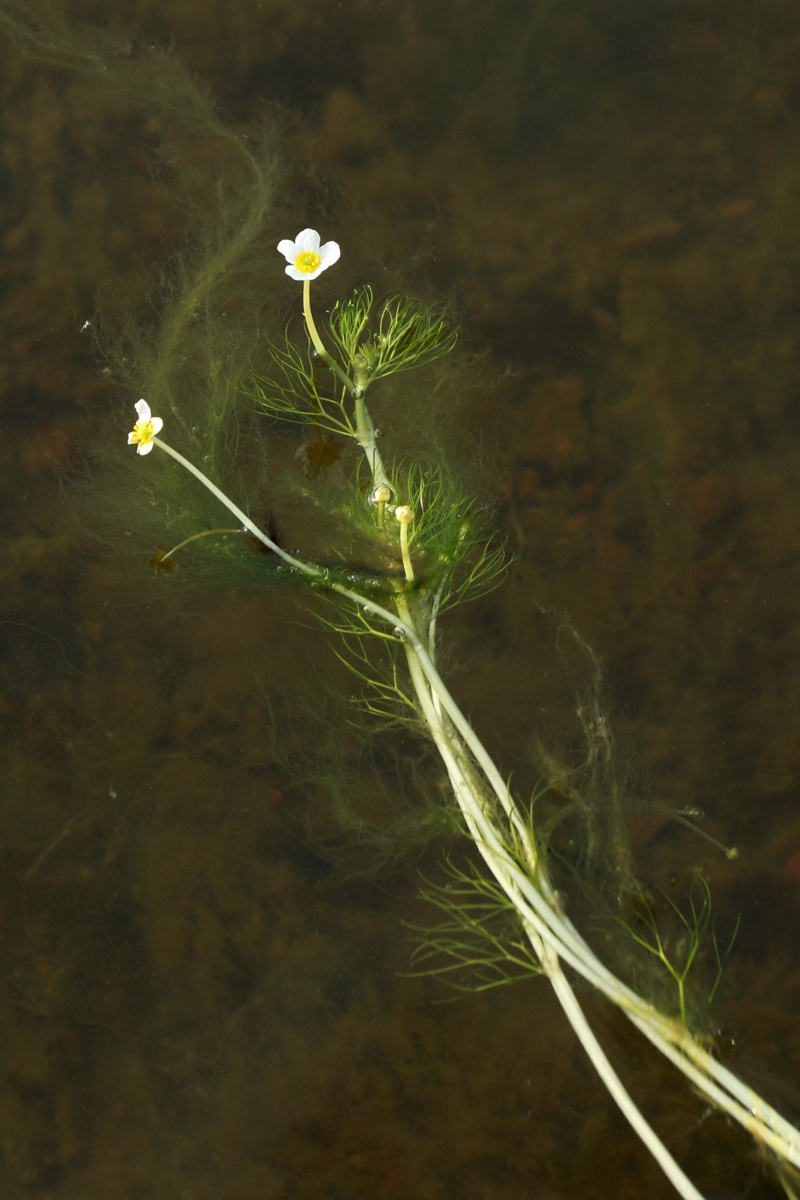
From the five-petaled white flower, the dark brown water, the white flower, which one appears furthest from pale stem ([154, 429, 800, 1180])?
the white flower

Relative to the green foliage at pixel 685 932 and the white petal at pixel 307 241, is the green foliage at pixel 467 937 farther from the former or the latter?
the white petal at pixel 307 241

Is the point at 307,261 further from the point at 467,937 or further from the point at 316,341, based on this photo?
the point at 467,937

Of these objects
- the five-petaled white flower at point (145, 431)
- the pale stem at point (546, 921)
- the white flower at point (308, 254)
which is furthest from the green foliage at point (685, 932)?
the white flower at point (308, 254)

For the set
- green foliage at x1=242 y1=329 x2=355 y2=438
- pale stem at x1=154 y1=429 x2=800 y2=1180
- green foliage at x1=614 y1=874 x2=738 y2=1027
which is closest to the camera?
pale stem at x1=154 y1=429 x2=800 y2=1180

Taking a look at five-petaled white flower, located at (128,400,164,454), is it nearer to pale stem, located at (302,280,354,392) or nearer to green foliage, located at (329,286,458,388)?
pale stem, located at (302,280,354,392)

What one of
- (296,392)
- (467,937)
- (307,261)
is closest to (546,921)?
(467,937)

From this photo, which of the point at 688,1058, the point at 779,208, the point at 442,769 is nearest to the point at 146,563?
the point at 442,769
